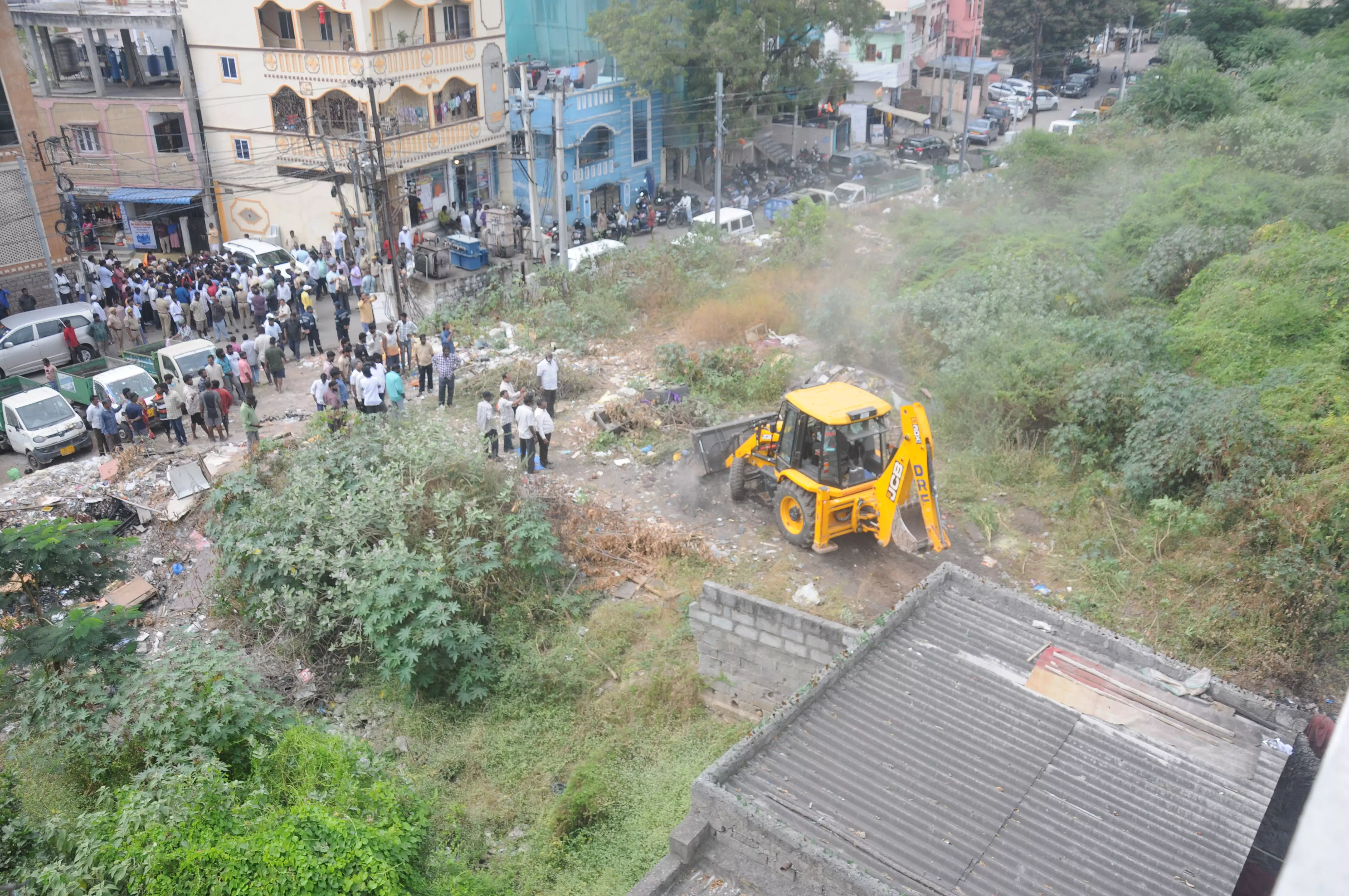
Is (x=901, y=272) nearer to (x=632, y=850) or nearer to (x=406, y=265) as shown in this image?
(x=406, y=265)

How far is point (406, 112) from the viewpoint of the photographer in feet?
84.5

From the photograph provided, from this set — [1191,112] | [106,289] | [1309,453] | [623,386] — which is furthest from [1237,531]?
[106,289]

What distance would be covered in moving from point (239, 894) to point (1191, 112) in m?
26.0

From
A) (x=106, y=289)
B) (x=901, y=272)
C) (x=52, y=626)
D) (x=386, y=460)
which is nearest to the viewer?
(x=52, y=626)

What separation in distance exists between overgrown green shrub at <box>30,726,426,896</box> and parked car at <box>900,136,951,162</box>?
32.5 metres

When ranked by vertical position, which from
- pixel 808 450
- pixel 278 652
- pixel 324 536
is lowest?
pixel 278 652

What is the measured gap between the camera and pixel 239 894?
5.36 metres

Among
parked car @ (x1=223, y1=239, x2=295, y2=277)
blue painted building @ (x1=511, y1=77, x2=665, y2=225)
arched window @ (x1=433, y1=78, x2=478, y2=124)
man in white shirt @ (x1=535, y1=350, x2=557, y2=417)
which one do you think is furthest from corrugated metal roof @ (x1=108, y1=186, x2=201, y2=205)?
Result: man in white shirt @ (x1=535, y1=350, x2=557, y2=417)

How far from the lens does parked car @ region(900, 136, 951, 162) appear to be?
3462 centimetres

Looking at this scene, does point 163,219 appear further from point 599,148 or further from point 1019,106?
point 1019,106

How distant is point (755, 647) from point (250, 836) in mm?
4334

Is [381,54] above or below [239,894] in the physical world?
above

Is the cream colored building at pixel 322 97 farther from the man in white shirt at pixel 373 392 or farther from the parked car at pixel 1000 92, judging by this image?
the parked car at pixel 1000 92

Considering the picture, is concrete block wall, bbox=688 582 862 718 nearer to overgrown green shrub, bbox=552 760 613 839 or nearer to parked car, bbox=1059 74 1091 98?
overgrown green shrub, bbox=552 760 613 839
